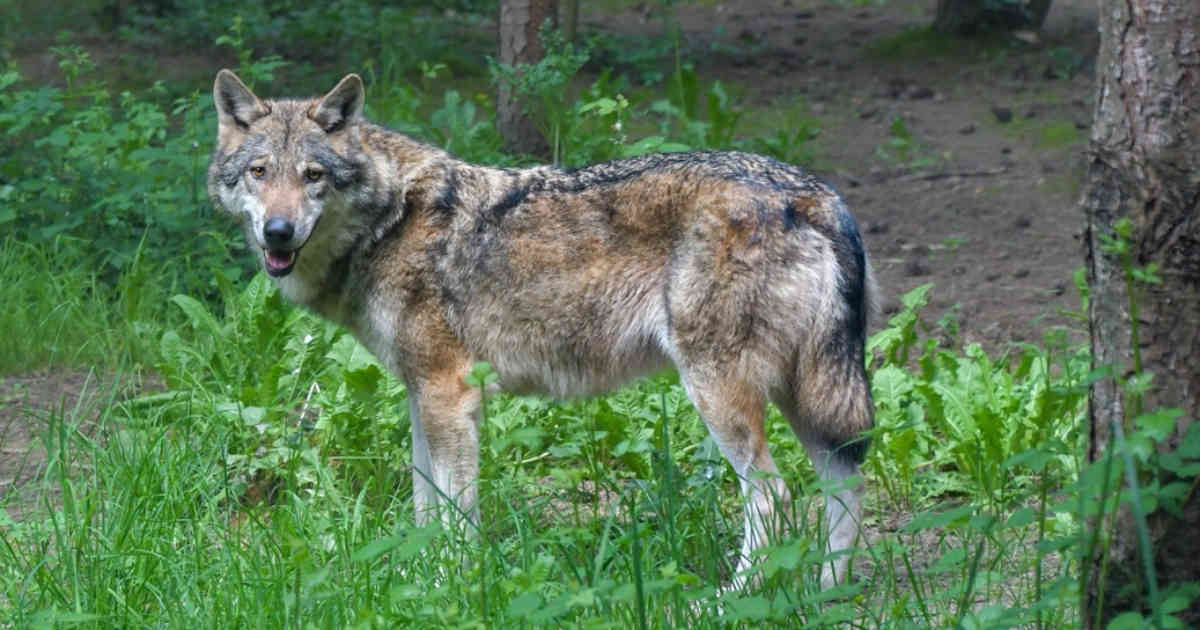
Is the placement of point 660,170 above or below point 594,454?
above

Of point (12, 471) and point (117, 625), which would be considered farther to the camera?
point (12, 471)

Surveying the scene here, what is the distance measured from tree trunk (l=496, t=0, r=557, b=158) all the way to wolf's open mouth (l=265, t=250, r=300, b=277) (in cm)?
356

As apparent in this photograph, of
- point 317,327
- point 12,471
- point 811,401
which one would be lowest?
point 12,471

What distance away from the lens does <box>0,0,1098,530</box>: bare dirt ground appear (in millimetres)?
6789

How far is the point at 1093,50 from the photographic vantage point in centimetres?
1124

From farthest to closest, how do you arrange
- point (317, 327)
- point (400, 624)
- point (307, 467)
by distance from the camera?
point (317, 327)
point (307, 467)
point (400, 624)

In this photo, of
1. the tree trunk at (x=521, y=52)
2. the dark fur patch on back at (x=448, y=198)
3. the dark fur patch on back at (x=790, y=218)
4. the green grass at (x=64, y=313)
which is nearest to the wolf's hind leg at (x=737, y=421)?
the dark fur patch on back at (x=790, y=218)

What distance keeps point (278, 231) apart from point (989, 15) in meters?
8.46

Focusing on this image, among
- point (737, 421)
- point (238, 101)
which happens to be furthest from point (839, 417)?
point (238, 101)

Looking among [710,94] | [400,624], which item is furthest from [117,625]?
[710,94]

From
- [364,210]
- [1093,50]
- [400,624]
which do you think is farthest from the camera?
[1093,50]

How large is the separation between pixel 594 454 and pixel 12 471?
2158mm

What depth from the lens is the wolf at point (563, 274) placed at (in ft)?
14.4

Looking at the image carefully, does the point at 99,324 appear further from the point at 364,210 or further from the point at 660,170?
the point at 660,170
